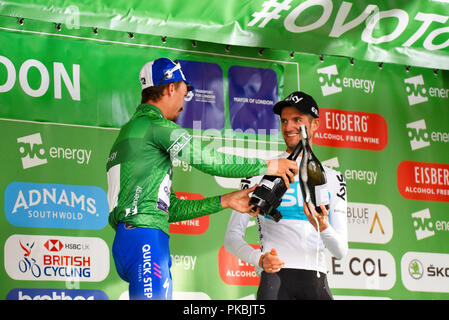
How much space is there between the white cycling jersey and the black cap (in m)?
0.39

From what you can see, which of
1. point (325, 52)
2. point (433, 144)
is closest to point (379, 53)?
point (325, 52)

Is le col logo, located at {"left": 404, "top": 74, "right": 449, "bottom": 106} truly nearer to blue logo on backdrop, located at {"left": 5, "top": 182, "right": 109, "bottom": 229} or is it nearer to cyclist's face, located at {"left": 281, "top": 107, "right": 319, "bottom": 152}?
cyclist's face, located at {"left": 281, "top": 107, "right": 319, "bottom": 152}

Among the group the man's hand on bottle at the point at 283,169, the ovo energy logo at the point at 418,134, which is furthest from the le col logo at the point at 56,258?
the ovo energy logo at the point at 418,134

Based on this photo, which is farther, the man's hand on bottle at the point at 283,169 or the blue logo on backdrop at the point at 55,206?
the blue logo on backdrop at the point at 55,206

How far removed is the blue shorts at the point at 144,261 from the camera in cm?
355

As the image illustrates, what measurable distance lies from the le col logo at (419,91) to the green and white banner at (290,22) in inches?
7.5

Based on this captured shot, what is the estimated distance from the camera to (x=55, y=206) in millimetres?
4668

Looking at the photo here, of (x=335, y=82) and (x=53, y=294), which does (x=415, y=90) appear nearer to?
(x=335, y=82)

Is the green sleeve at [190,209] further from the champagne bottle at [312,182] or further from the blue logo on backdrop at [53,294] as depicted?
the blue logo on backdrop at [53,294]

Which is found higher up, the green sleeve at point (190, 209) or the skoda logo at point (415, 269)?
the green sleeve at point (190, 209)

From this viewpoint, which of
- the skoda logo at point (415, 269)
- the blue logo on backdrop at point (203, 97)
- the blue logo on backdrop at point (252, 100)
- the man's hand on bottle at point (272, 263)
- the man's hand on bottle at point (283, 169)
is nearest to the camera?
the man's hand on bottle at point (283, 169)

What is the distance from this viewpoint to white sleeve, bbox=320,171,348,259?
4.77m

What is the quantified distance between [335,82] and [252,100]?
0.72m

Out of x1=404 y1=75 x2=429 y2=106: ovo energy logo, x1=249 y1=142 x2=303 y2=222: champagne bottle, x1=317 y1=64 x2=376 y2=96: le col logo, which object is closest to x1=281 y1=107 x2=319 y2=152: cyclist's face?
x1=317 y1=64 x2=376 y2=96: le col logo
